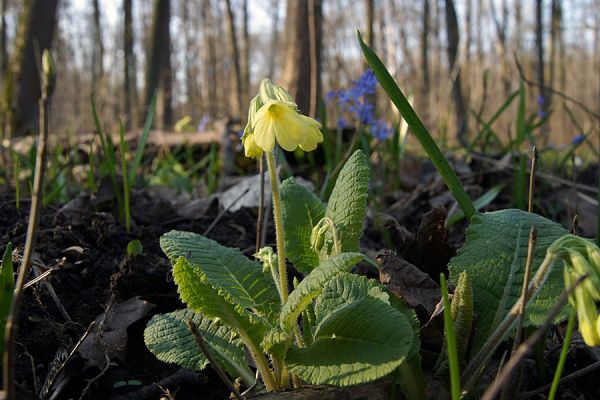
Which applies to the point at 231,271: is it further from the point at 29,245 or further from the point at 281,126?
the point at 29,245

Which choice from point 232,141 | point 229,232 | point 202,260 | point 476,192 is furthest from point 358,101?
point 202,260

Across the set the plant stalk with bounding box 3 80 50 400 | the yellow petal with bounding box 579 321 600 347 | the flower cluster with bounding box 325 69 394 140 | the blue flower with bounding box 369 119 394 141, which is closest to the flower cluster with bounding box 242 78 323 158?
the plant stalk with bounding box 3 80 50 400

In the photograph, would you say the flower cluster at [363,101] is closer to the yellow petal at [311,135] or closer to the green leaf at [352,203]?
the green leaf at [352,203]

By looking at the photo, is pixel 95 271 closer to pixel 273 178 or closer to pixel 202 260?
pixel 202 260

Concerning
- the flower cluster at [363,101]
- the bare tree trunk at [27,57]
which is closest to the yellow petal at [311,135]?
the flower cluster at [363,101]

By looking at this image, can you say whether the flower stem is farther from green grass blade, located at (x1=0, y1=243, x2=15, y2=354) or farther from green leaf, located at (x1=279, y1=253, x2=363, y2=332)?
green grass blade, located at (x1=0, y1=243, x2=15, y2=354)

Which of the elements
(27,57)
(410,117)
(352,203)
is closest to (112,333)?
(352,203)

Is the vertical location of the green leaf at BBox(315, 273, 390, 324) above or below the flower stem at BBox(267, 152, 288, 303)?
below
